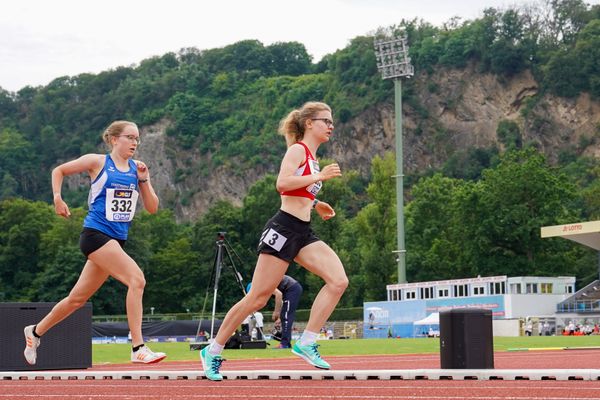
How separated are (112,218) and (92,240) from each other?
0.28 m

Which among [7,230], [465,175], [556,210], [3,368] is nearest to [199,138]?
[465,175]

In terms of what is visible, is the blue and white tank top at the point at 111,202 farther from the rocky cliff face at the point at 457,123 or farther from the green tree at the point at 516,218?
the rocky cliff face at the point at 457,123

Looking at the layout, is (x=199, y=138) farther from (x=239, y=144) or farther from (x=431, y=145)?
(x=431, y=145)

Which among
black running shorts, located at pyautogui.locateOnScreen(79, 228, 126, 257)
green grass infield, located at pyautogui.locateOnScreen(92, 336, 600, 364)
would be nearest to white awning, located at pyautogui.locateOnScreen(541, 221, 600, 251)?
green grass infield, located at pyautogui.locateOnScreen(92, 336, 600, 364)

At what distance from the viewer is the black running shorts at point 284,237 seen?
9.41 metres

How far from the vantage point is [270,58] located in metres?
198

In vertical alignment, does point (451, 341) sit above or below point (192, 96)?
below

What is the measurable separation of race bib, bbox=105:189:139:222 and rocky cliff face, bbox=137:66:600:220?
125630mm

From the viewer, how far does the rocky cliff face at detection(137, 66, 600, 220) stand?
136750mm

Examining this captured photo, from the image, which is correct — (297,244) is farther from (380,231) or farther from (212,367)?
(380,231)

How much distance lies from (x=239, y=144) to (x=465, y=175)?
40793 millimetres

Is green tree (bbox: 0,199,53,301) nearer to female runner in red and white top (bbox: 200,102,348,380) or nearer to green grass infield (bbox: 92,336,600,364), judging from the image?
green grass infield (bbox: 92,336,600,364)

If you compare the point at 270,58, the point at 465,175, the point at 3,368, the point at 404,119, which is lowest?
the point at 3,368

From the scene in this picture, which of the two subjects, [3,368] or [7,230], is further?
[7,230]
